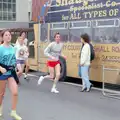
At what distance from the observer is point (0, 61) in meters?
7.14

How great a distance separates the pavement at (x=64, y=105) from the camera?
7909 mm

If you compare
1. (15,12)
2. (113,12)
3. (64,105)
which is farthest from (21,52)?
(15,12)

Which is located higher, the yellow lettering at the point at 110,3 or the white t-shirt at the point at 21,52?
the yellow lettering at the point at 110,3

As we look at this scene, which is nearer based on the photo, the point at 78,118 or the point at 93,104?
the point at 78,118

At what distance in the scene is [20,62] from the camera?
12.6m

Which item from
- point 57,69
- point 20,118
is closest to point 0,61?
point 20,118

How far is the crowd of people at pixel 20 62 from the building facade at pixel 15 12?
4462 centimetres

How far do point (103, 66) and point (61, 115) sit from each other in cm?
370

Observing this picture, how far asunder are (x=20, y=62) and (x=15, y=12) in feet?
156

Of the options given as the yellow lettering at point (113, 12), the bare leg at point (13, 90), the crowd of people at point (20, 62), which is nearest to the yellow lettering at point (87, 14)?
the yellow lettering at point (113, 12)

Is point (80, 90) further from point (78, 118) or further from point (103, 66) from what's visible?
point (78, 118)

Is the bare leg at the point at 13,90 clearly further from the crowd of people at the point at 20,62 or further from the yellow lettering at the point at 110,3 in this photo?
the yellow lettering at the point at 110,3

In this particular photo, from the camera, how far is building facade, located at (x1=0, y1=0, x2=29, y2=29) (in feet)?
190

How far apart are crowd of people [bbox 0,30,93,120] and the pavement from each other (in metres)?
0.47
